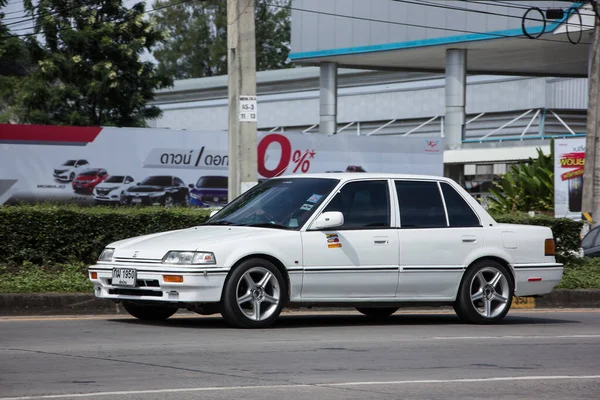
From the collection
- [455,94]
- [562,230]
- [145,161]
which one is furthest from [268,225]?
[455,94]

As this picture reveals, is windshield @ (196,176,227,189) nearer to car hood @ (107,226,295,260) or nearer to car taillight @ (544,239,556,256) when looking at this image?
car taillight @ (544,239,556,256)

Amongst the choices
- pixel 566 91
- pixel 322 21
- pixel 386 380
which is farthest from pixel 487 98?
pixel 386 380

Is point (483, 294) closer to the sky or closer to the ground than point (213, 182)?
closer to the ground

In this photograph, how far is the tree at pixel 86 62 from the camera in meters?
37.1

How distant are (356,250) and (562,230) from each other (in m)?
7.01

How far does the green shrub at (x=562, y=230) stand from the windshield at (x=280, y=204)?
609cm

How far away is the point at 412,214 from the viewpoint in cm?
1155

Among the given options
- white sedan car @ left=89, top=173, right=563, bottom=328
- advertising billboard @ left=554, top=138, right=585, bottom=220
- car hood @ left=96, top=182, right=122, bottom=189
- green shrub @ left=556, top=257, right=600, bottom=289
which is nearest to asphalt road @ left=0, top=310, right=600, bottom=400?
white sedan car @ left=89, top=173, right=563, bottom=328

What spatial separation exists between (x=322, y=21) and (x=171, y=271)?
36.8m

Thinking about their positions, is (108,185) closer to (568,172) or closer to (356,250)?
(568,172)

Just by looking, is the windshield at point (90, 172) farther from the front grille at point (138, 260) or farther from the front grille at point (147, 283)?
the front grille at point (147, 283)

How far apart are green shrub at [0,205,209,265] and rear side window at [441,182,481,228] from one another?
14.0 ft

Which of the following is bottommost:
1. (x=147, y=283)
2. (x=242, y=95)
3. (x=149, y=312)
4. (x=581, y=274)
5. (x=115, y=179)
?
(x=581, y=274)

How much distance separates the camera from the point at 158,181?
95.9ft
